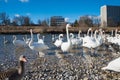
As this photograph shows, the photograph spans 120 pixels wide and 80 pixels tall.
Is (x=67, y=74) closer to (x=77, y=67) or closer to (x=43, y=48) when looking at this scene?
(x=77, y=67)

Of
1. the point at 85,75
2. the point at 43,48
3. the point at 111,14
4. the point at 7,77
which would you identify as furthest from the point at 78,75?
the point at 111,14

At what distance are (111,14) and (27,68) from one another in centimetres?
13273

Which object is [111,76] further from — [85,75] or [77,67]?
[77,67]

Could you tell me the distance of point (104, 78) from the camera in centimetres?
1010

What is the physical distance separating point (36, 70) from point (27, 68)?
29.4 inches

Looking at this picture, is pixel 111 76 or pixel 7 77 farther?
pixel 111 76

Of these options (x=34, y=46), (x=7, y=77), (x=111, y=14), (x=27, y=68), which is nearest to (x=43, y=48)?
(x=34, y=46)

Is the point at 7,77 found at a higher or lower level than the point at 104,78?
higher

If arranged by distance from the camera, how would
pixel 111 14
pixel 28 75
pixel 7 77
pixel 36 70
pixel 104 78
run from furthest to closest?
1. pixel 111 14
2. pixel 36 70
3. pixel 28 75
4. pixel 104 78
5. pixel 7 77

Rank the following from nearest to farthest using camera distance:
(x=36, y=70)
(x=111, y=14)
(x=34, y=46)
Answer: (x=36, y=70)
(x=34, y=46)
(x=111, y=14)

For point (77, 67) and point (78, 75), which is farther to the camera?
point (77, 67)

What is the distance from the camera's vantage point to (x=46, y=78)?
404 inches

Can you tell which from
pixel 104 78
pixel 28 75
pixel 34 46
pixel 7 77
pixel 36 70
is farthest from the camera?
pixel 34 46

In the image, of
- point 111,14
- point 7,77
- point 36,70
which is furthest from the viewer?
point 111,14
